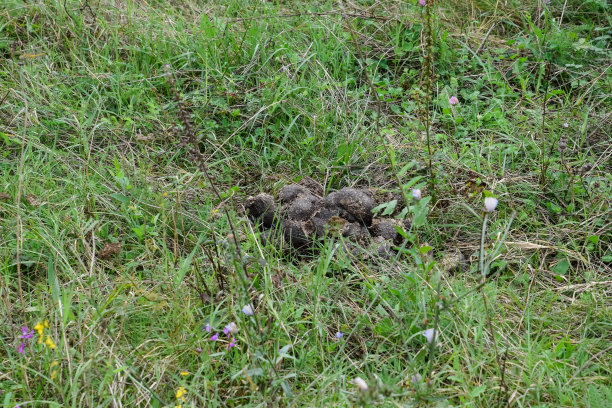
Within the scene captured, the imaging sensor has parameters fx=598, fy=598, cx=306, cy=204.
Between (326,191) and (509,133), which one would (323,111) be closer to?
(326,191)

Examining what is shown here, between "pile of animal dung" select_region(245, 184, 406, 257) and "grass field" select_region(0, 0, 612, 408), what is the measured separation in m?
0.08

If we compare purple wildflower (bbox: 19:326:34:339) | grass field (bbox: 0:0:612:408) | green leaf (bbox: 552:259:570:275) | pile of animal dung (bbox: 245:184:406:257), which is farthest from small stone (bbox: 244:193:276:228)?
green leaf (bbox: 552:259:570:275)

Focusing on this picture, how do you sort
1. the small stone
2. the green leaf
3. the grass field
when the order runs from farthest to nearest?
the small stone, the green leaf, the grass field

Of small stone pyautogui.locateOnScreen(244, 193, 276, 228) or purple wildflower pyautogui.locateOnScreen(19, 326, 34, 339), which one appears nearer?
purple wildflower pyautogui.locateOnScreen(19, 326, 34, 339)

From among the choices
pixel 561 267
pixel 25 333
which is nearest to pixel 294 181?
pixel 561 267

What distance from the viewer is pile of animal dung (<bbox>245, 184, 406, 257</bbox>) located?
2895 mm

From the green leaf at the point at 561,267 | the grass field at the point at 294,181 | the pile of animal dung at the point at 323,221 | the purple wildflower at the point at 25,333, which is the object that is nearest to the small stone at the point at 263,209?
the pile of animal dung at the point at 323,221

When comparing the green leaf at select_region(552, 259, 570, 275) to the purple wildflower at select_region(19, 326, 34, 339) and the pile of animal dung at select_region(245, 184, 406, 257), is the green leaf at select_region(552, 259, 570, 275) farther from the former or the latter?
the purple wildflower at select_region(19, 326, 34, 339)

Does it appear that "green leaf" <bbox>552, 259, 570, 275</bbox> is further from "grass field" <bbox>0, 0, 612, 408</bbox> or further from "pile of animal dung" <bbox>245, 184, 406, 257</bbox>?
"pile of animal dung" <bbox>245, 184, 406, 257</bbox>

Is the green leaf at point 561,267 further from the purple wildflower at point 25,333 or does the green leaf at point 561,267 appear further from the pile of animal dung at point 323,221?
the purple wildflower at point 25,333

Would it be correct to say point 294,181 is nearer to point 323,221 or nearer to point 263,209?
point 263,209

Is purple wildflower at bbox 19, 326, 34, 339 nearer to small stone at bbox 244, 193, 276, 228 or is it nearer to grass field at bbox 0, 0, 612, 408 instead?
grass field at bbox 0, 0, 612, 408

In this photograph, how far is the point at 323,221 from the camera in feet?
9.58

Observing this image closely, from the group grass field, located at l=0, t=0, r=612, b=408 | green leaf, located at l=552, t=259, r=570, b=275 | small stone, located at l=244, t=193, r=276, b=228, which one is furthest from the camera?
small stone, located at l=244, t=193, r=276, b=228
